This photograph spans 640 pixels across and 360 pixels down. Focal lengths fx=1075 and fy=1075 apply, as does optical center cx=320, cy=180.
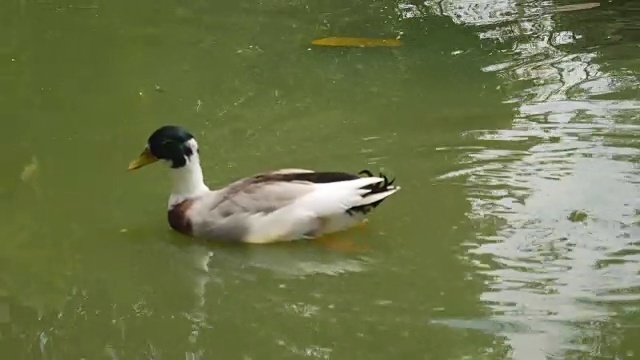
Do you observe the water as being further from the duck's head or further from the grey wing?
the duck's head

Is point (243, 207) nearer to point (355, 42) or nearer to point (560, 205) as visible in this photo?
point (560, 205)

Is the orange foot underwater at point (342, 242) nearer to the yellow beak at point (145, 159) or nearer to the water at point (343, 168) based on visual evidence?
the water at point (343, 168)

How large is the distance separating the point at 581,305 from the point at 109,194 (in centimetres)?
262

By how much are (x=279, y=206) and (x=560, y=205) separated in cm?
136

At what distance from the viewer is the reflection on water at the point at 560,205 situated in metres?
4.25

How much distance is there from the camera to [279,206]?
5.08m

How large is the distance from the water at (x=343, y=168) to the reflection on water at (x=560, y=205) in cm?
1

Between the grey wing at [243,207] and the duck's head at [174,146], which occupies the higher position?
the duck's head at [174,146]

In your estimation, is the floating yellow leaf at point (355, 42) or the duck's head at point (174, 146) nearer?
the duck's head at point (174, 146)

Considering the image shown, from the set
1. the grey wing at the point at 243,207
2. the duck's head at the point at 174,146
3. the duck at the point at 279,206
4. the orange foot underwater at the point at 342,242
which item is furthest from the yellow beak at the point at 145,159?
the orange foot underwater at the point at 342,242

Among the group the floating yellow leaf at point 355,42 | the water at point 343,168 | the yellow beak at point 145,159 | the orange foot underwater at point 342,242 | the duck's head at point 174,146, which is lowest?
the orange foot underwater at point 342,242

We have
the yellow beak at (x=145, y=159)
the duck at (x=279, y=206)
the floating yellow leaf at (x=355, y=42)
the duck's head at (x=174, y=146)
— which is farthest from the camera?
the floating yellow leaf at (x=355, y=42)

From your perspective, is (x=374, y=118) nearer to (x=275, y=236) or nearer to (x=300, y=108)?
(x=300, y=108)

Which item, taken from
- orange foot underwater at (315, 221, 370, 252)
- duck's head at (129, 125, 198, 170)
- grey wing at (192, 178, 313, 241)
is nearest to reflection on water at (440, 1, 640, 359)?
orange foot underwater at (315, 221, 370, 252)
